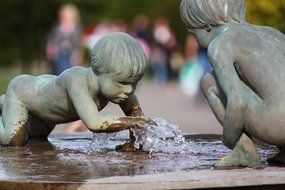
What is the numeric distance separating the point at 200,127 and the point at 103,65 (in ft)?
27.2

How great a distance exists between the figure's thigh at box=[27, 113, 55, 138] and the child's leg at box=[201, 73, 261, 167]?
6.05 feet

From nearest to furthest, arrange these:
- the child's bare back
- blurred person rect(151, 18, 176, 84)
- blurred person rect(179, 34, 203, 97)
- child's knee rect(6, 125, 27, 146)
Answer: the child's bare back → child's knee rect(6, 125, 27, 146) → blurred person rect(179, 34, 203, 97) → blurred person rect(151, 18, 176, 84)

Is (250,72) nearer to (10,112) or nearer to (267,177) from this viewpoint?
(267,177)

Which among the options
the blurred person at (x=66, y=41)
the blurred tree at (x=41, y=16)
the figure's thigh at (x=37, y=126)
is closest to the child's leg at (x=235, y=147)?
the figure's thigh at (x=37, y=126)

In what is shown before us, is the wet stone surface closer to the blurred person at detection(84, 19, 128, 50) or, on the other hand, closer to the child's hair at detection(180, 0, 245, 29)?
the child's hair at detection(180, 0, 245, 29)

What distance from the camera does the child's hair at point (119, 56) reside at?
6176 millimetres

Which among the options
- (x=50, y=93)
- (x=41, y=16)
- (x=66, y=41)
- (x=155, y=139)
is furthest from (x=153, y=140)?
(x=41, y=16)

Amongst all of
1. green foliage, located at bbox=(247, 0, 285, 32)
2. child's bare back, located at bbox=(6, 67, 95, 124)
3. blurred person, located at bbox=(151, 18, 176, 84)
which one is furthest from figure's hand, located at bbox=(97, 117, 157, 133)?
blurred person, located at bbox=(151, 18, 176, 84)

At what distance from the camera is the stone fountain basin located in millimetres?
4777

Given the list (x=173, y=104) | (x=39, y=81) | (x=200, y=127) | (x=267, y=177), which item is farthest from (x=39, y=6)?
(x=267, y=177)

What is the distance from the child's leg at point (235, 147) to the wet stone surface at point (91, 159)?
0.37 feet

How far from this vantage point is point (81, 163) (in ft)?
18.8

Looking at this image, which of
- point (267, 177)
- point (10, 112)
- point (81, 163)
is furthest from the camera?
point (10, 112)

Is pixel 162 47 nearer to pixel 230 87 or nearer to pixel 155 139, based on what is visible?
pixel 155 139
